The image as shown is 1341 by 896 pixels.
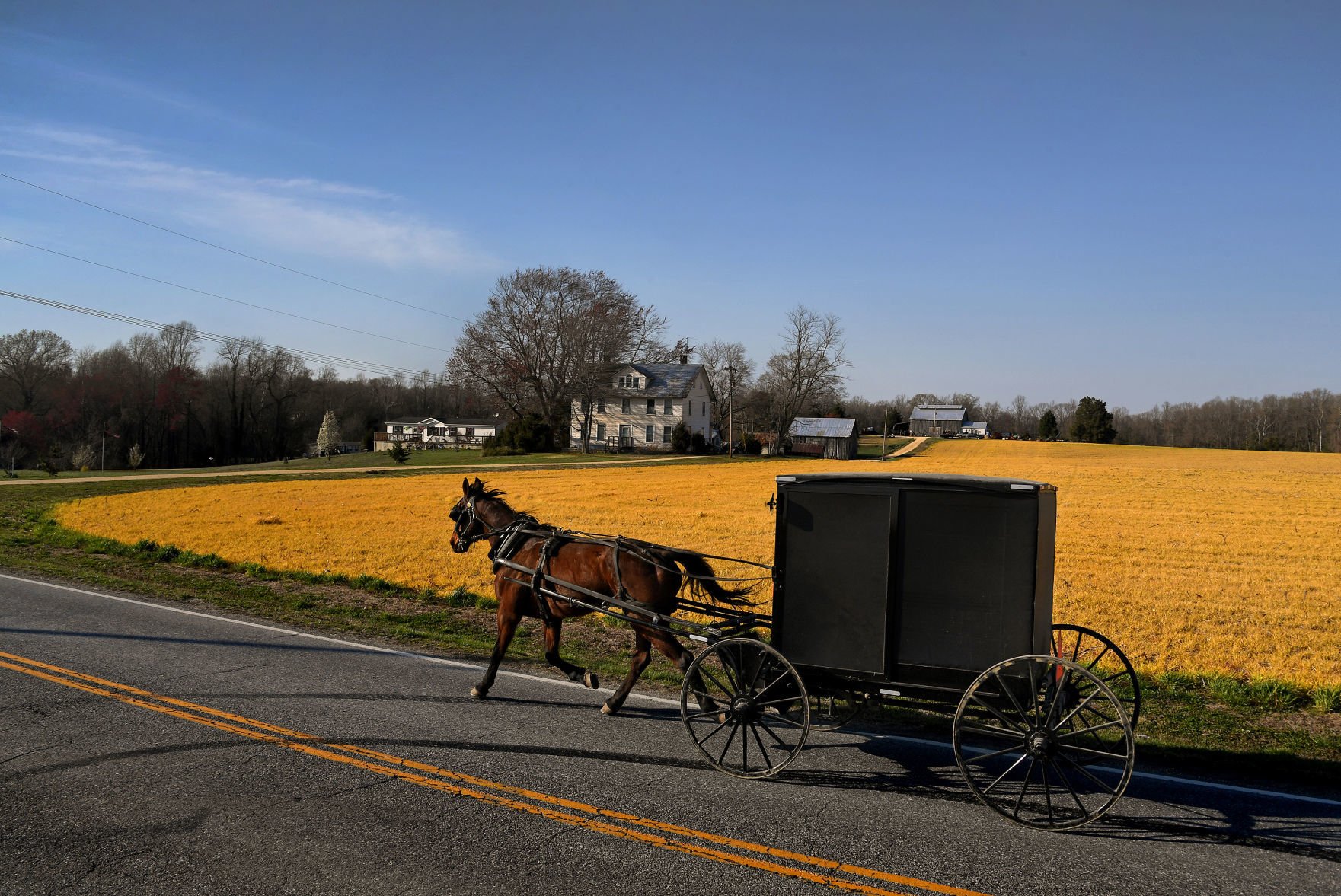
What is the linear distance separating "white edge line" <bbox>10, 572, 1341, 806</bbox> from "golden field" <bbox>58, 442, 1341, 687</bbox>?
12.2 feet

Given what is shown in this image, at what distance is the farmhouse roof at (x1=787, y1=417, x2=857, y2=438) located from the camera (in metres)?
95.2

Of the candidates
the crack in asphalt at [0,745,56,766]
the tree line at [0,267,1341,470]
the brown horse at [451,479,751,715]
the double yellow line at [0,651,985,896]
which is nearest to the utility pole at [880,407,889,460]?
the tree line at [0,267,1341,470]

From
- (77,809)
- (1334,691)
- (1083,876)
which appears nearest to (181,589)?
(77,809)

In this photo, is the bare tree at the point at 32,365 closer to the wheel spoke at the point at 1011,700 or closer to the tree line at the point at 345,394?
the tree line at the point at 345,394

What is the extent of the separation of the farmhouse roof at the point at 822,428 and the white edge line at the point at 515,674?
275 feet

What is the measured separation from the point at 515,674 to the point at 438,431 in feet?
353

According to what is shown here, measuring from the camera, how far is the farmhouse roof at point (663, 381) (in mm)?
86562

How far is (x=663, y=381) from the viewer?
290ft

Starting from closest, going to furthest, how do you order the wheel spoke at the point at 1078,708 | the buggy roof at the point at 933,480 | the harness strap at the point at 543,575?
the wheel spoke at the point at 1078,708, the buggy roof at the point at 933,480, the harness strap at the point at 543,575

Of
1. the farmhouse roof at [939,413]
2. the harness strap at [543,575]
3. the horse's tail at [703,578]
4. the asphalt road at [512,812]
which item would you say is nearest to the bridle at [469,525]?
the harness strap at [543,575]

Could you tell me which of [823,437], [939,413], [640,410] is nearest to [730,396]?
[640,410]

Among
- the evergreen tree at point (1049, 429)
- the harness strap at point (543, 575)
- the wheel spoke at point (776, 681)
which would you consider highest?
the evergreen tree at point (1049, 429)

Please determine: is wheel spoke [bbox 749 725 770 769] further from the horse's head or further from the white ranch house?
the white ranch house

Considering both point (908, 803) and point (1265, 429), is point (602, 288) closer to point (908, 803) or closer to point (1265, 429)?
point (908, 803)
